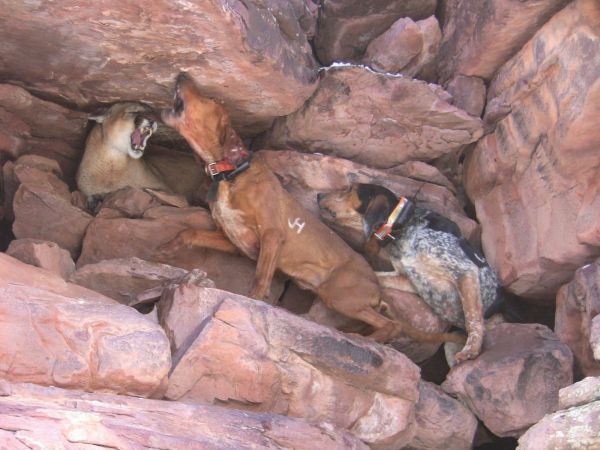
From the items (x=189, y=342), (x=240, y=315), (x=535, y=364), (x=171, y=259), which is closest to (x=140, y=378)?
(x=189, y=342)

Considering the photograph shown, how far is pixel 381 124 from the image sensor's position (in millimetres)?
6379

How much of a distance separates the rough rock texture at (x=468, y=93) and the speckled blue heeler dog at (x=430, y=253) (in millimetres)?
914

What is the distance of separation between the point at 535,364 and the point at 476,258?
1.03 metres

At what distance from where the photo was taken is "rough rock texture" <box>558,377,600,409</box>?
13.4 feet

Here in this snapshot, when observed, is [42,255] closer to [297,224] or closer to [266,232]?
[266,232]

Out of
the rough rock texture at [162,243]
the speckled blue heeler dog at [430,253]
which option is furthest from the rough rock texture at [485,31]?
the rough rock texture at [162,243]

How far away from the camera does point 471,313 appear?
584 cm

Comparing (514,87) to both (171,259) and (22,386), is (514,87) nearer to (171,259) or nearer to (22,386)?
(171,259)

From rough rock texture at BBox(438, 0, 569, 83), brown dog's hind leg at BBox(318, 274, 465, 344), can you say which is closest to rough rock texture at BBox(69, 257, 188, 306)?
brown dog's hind leg at BBox(318, 274, 465, 344)

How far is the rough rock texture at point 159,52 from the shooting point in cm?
485

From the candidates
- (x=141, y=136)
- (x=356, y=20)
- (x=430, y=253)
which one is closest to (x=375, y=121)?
(x=356, y=20)

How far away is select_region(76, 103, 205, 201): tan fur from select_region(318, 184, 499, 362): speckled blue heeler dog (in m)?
1.50

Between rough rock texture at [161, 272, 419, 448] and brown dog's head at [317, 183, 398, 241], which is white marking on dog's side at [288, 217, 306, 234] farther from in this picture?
rough rock texture at [161, 272, 419, 448]

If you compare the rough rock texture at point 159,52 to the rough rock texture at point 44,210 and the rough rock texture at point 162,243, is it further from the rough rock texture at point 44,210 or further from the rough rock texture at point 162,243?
the rough rock texture at point 162,243
